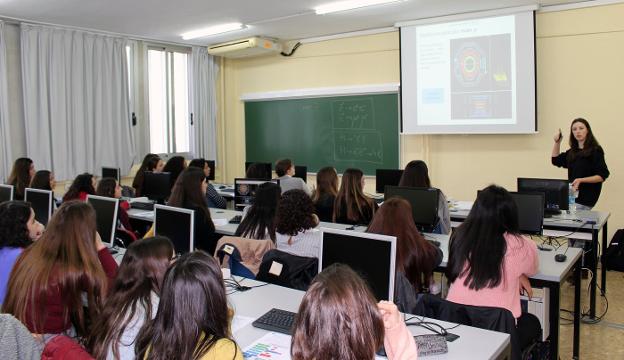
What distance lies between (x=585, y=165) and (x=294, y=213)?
334 centimetres

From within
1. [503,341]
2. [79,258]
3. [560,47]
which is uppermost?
[560,47]

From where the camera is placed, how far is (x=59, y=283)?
2.28 meters

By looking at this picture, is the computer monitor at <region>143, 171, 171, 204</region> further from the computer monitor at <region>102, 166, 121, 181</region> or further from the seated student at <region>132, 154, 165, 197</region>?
the computer monitor at <region>102, 166, 121, 181</region>

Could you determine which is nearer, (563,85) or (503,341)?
(503,341)

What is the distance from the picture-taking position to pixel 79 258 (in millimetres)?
2428

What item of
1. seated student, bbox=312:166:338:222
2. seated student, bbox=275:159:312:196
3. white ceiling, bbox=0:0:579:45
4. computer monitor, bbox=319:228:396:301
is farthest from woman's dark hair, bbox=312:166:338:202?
computer monitor, bbox=319:228:396:301

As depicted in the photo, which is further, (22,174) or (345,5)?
(345,5)

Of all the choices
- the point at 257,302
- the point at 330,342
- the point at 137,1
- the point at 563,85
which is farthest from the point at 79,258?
the point at 563,85

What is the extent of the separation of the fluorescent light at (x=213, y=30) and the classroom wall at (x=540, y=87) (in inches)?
49.3

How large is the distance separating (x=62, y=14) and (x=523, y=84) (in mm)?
5422

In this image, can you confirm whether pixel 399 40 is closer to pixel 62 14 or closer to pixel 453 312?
pixel 62 14

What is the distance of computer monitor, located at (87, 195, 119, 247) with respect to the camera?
4055 millimetres

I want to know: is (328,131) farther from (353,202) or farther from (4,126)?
(4,126)

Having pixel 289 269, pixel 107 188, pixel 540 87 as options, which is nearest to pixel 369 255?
pixel 289 269
